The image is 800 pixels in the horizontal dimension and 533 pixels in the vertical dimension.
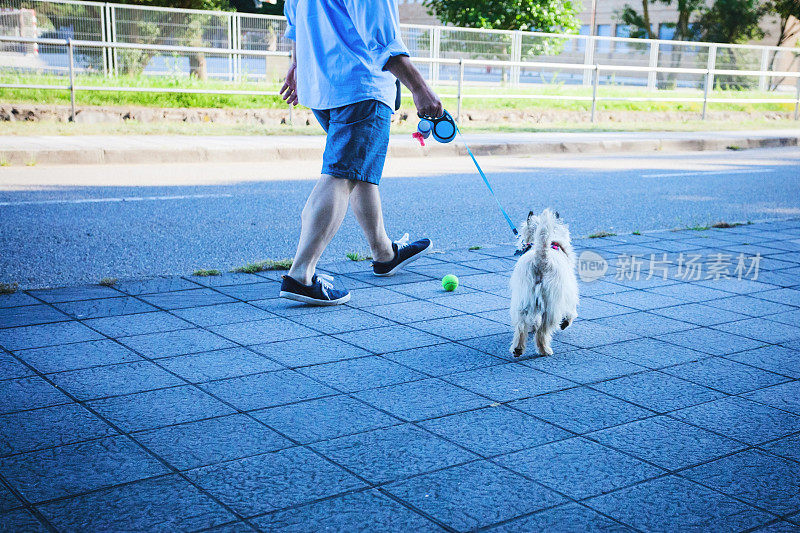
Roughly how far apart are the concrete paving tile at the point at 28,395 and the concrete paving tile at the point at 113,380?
50 mm

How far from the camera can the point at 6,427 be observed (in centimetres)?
289

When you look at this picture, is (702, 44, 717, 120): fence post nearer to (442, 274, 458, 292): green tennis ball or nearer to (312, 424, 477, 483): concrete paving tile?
(442, 274, 458, 292): green tennis ball

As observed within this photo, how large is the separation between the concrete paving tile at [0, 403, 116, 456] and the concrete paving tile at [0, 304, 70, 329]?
47.6 inches

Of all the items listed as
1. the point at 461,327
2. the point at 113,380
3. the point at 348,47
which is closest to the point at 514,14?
the point at 348,47

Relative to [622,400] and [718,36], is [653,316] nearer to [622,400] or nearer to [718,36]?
[622,400]

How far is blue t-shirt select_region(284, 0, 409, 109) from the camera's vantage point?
14.3ft

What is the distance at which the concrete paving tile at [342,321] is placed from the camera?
13.9 ft

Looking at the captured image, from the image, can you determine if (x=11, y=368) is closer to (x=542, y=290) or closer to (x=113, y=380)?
(x=113, y=380)

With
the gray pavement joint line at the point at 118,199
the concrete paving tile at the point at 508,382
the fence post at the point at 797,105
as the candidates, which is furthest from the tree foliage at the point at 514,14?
the concrete paving tile at the point at 508,382

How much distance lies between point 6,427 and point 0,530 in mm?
744

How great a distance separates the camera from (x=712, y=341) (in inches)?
164

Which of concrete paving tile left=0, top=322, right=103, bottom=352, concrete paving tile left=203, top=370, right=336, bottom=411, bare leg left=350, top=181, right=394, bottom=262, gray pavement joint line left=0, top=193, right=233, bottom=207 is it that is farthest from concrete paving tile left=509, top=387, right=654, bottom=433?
gray pavement joint line left=0, top=193, right=233, bottom=207

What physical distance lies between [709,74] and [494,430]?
21232mm

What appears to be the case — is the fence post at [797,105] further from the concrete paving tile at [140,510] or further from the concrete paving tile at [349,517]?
the concrete paving tile at [140,510]
